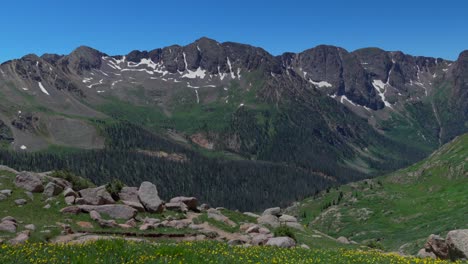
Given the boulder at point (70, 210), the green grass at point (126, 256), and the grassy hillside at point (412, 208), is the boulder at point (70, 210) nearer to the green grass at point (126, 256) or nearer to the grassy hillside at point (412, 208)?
the green grass at point (126, 256)

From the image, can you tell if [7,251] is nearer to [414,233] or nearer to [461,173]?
[414,233]

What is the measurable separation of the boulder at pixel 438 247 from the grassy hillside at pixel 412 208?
42553 mm

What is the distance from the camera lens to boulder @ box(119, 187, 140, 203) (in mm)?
57469

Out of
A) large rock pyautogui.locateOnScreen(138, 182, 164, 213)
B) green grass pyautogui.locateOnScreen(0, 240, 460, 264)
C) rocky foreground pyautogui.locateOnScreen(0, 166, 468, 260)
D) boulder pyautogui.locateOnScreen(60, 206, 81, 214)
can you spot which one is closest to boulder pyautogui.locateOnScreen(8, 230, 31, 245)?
rocky foreground pyautogui.locateOnScreen(0, 166, 468, 260)

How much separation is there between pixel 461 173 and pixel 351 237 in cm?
5079

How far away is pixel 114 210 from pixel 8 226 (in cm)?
1216

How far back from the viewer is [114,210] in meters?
50.2

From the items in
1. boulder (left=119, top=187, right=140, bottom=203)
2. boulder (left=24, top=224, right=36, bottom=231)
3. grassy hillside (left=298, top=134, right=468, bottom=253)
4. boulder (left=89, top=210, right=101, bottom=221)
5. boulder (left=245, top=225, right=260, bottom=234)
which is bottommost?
grassy hillside (left=298, top=134, right=468, bottom=253)

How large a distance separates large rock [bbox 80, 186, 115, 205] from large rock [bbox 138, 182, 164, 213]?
4230 millimetres

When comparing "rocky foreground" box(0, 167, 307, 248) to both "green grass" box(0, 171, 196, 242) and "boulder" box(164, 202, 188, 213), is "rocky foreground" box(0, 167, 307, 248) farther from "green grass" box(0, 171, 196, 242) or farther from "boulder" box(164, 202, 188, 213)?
"green grass" box(0, 171, 196, 242)

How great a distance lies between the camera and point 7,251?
20.9m

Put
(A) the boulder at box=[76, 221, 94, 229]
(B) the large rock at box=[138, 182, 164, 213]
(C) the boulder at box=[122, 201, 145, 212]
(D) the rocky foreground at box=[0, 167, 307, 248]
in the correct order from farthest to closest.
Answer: (B) the large rock at box=[138, 182, 164, 213]
(C) the boulder at box=[122, 201, 145, 212]
(A) the boulder at box=[76, 221, 94, 229]
(D) the rocky foreground at box=[0, 167, 307, 248]

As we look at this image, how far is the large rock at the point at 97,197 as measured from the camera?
5153cm

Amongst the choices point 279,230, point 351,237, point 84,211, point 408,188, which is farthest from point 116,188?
point 408,188
